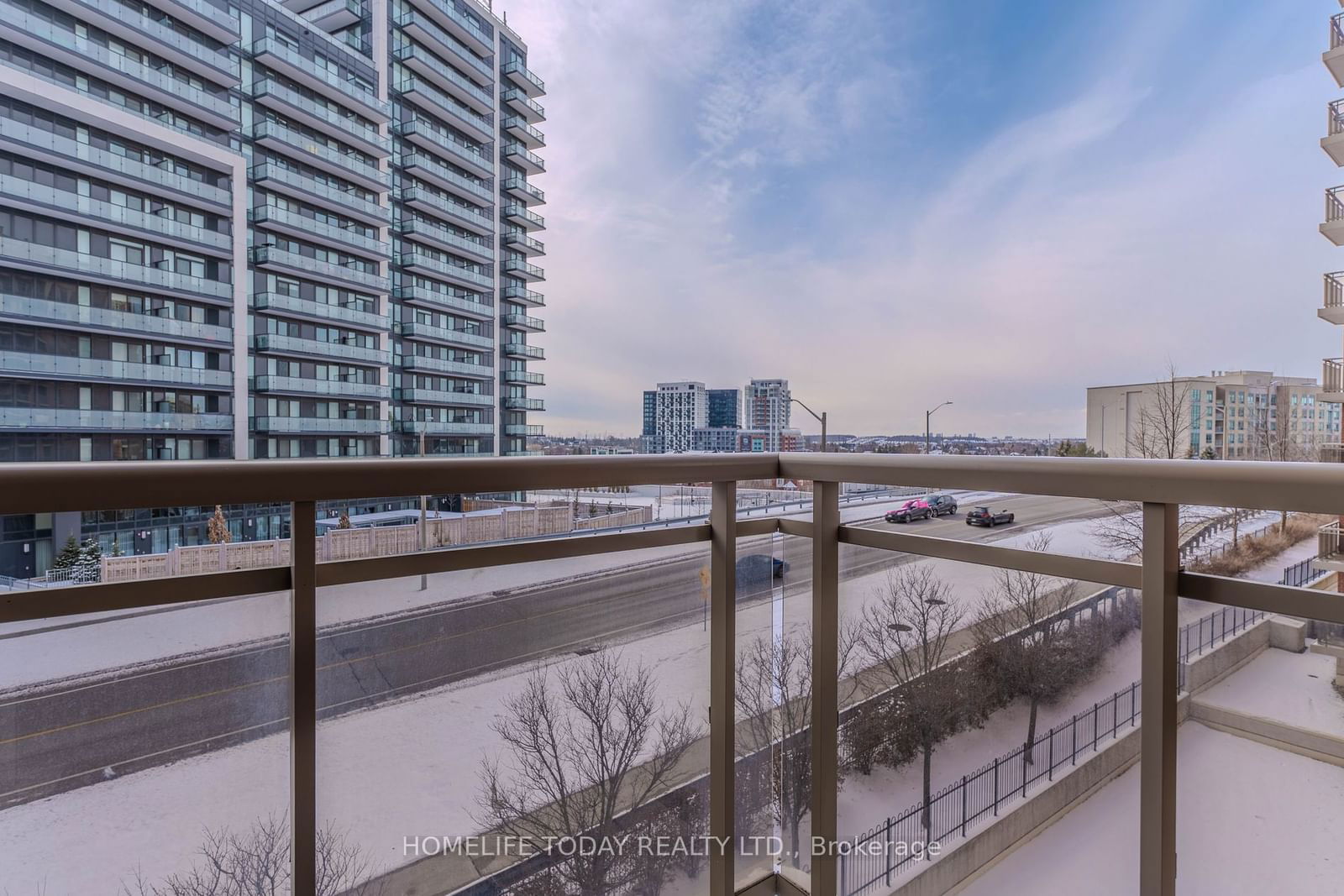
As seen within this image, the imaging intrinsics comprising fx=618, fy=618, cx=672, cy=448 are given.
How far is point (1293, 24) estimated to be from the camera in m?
4.38

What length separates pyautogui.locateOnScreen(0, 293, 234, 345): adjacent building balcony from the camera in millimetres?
2902

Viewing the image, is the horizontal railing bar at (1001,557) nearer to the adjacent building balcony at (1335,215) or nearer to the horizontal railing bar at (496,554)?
the horizontal railing bar at (496,554)

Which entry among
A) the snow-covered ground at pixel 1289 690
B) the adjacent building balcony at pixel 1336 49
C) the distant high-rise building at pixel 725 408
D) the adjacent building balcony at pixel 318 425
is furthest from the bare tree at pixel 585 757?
the adjacent building balcony at pixel 1336 49

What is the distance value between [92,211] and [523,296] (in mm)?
2389

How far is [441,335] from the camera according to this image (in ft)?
14.2

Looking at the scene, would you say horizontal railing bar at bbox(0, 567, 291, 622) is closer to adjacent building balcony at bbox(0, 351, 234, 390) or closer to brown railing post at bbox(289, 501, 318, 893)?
brown railing post at bbox(289, 501, 318, 893)

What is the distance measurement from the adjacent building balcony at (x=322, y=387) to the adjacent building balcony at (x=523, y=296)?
111cm

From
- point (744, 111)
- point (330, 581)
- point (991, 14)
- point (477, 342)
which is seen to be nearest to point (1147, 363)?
point (991, 14)

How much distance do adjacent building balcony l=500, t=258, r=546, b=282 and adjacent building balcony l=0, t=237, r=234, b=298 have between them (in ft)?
6.00

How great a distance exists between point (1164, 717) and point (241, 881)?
4.11 ft

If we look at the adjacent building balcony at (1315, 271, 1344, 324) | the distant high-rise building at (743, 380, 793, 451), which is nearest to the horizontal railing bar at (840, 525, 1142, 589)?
the distant high-rise building at (743, 380, 793, 451)

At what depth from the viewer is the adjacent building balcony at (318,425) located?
137 inches

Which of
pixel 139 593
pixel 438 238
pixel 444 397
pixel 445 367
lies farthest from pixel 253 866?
pixel 438 238

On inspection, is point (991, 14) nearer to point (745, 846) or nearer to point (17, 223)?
point (745, 846)
